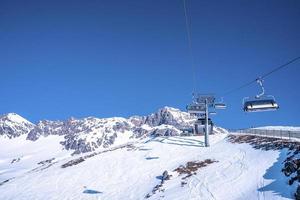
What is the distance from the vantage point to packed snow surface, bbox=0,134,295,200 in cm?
3538

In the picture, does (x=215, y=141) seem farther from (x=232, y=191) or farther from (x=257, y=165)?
(x=232, y=191)

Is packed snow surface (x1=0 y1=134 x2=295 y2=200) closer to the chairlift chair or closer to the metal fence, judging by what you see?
the metal fence

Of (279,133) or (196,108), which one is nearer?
(279,133)

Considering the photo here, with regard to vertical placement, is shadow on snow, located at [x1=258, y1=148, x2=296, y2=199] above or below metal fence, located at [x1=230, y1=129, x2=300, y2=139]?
below

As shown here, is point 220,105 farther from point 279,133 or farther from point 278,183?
point 278,183

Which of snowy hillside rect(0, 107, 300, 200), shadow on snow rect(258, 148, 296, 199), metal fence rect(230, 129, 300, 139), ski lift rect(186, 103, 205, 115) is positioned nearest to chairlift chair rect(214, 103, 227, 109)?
ski lift rect(186, 103, 205, 115)

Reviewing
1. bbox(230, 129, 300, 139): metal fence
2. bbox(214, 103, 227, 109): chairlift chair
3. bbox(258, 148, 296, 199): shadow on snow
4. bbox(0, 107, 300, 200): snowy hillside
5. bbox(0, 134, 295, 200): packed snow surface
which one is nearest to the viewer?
bbox(258, 148, 296, 199): shadow on snow

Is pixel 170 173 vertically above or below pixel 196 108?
below

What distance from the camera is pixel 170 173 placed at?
47.2 metres

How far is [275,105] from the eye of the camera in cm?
3412

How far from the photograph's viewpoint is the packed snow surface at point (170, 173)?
35375 millimetres

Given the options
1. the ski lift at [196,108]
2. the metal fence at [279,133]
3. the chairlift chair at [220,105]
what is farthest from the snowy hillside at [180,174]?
the ski lift at [196,108]

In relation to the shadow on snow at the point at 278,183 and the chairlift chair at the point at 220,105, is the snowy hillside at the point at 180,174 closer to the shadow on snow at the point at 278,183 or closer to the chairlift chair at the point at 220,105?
the shadow on snow at the point at 278,183

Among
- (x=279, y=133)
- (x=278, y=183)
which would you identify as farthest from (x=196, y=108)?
(x=278, y=183)
